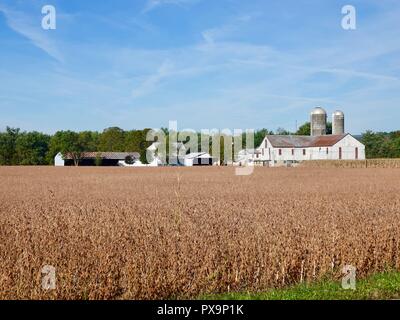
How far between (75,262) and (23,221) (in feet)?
20.5

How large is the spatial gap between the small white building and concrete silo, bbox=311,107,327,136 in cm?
1260

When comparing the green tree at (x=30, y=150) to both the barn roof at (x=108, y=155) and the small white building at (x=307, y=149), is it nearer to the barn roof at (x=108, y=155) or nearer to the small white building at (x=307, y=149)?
the barn roof at (x=108, y=155)

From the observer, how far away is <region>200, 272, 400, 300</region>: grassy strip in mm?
10188

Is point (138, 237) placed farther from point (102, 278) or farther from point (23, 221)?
point (23, 221)

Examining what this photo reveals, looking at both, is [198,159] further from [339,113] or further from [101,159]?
[339,113]

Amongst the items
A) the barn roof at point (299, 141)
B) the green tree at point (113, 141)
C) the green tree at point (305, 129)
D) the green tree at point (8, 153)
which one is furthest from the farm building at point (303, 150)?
the green tree at point (8, 153)

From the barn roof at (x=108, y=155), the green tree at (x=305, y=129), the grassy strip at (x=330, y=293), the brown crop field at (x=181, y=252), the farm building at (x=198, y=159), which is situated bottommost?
the grassy strip at (x=330, y=293)

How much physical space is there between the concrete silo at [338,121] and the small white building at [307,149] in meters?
14.9

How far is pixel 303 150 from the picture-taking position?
111m

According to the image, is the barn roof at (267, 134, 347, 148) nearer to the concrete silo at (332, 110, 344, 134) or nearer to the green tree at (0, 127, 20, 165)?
the concrete silo at (332, 110, 344, 134)

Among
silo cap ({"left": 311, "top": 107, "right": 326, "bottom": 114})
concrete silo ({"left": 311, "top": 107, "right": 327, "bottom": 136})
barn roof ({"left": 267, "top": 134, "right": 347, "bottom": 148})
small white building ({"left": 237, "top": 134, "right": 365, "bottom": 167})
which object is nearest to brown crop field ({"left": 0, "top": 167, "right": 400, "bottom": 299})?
small white building ({"left": 237, "top": 134, "right": 365, "bottom": 167})

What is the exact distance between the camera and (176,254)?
1222 cm

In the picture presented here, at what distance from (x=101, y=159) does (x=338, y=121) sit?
2340 inches

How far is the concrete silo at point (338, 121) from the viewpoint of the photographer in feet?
411
